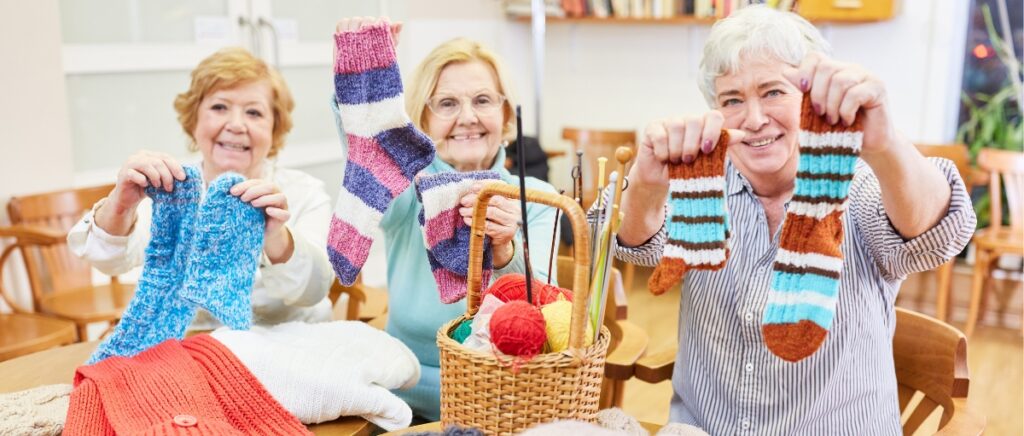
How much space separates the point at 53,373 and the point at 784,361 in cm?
128

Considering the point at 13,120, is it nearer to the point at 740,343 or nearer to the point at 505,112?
the point at 505,112

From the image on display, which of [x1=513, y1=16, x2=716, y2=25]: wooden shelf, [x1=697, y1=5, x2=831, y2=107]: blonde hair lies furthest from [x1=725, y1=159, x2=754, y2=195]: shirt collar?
[x1=513, y1=16, x2=716, y2=25]: wooden shelf

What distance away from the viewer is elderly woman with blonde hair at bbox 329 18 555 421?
4.87 ft

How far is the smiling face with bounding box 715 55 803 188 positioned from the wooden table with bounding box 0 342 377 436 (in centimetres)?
77

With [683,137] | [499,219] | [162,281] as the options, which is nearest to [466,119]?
[499,219]

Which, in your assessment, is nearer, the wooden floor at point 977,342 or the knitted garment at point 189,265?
the knitted garment at point 189,265

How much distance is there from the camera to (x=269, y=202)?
1.49m

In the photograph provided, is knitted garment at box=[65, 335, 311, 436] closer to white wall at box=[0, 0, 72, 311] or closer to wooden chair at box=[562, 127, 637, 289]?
white wall at box=[0, 0, 72, 311]

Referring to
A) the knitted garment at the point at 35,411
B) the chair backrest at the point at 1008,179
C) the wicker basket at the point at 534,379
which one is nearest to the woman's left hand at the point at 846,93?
the wicker basket at the point at 534,379

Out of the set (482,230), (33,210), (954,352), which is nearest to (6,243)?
(33,210)

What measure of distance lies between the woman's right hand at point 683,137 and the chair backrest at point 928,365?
71cm

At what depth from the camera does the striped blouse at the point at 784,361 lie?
1418mm

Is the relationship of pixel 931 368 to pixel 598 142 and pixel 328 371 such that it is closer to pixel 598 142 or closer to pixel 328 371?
pixel 328 371

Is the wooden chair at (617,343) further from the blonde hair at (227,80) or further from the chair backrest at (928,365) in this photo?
the blonde hair at (227,80)
